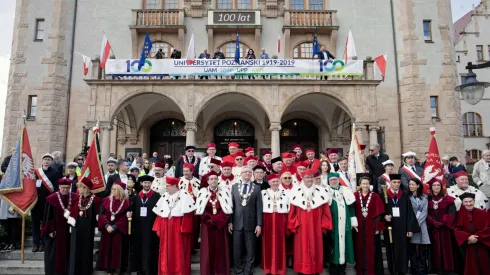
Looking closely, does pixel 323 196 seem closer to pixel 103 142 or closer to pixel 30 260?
pixel 30 260

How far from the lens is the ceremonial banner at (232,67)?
1580 centimetres

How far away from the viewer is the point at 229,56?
66.8 feet

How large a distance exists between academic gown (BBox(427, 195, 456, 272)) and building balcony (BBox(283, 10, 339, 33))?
47.2 feet

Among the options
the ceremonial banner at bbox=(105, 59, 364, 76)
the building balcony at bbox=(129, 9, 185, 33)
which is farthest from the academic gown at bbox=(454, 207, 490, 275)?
the building balcony at bbox=(129, 9, 185, 33)

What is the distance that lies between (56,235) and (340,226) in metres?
5.73

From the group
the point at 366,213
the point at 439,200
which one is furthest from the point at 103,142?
the point at 439,200

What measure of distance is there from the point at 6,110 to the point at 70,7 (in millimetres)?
6519

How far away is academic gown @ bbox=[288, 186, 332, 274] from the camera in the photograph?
6.77 m

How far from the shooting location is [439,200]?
297 inches

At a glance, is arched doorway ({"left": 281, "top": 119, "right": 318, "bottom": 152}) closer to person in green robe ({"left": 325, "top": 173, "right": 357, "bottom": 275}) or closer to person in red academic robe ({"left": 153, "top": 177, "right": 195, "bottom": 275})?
person in green robe ({"left": 325, "top": 173, "right": 357, "bottom": 275})

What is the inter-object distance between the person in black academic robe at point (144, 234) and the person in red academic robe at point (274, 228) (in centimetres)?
225

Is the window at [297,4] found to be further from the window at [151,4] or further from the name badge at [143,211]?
the name badge at [143,211]

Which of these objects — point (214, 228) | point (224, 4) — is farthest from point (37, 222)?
point (224, 4)

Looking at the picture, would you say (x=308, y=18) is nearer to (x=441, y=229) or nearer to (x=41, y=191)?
(x=441, y=229)
